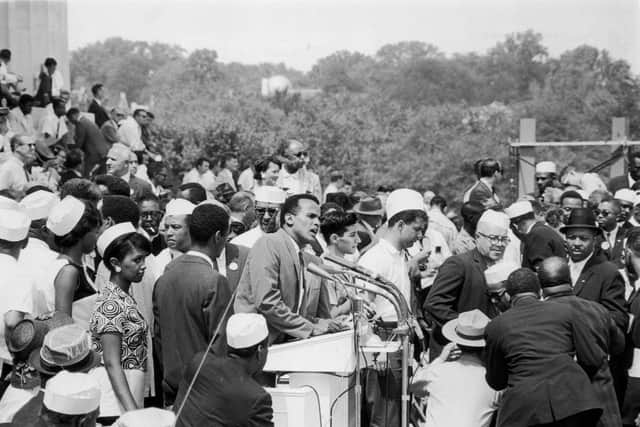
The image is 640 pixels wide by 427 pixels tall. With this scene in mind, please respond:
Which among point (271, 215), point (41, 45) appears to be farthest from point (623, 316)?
point (41, 45)

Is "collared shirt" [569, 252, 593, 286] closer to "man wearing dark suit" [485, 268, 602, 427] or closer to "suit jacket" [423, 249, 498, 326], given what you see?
"suit jacket" [423, 249, 498, 326]

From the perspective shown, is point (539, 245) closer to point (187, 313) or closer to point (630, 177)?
point (187, 313)

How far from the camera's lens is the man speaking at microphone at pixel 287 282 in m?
5.86

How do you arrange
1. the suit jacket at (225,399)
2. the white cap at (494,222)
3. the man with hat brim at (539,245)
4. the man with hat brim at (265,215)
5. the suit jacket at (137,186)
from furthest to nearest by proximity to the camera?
the suit jacket at (137,186)
the man with hat brim at (539,245)
the man with hat brim at (265,215)
the white cap at (494,222)
the suit jacket at (225,399)

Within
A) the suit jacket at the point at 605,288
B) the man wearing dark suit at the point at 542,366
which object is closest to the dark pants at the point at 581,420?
the man wearing dark suit at the point at 542,366

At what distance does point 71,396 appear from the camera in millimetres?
3936

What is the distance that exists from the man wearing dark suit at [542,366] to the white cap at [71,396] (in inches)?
101

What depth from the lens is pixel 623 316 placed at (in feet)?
22.4

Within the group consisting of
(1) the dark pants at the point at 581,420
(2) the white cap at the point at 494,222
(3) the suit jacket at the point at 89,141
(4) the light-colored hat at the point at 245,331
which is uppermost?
(3) the suit jacket at the point at 89,141

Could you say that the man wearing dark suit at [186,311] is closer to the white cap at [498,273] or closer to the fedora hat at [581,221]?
the white cap at [498,273]

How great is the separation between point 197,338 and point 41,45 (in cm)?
2301

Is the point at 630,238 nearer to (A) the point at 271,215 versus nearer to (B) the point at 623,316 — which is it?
(B) the point at 623,316

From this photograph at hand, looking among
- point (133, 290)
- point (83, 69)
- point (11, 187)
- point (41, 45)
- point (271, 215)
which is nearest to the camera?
point (133, 290)

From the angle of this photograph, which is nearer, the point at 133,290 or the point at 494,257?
the point at 133,290
